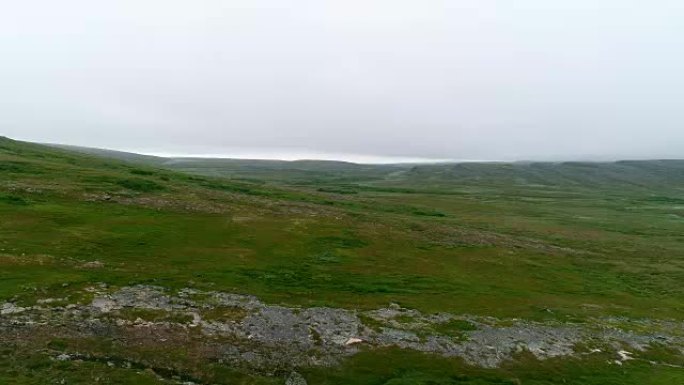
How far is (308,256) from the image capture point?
66.9 metres

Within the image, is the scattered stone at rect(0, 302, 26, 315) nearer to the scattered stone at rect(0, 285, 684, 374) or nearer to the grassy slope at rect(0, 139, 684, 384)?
the scattered stone at rect(0, 285, 684, 374)

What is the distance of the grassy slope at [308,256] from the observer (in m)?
49.5

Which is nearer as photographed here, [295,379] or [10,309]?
[295,379]

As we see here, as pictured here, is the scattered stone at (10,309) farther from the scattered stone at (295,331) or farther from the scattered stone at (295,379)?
the scattered stone at (295,379)

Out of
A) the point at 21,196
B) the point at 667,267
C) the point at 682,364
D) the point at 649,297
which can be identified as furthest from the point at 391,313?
the point at 667,267

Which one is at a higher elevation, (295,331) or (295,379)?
(295,331)

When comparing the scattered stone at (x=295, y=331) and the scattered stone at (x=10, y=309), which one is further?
the scattered stone at (x=10, y=309)

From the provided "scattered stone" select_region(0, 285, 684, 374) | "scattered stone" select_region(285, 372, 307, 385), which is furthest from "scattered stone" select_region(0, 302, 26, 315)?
"scattered stone" select_region(285, 372, 307, 385)

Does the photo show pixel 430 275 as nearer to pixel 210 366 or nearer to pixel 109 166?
pixel 210 366

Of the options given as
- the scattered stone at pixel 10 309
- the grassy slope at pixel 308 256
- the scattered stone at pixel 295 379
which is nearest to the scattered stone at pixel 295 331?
the scattered stone at pixel 10 309

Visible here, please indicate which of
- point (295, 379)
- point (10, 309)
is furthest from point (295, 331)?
point (10, 309)

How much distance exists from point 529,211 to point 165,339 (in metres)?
151

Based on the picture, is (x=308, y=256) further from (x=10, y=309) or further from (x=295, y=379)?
(x=10, y=309)

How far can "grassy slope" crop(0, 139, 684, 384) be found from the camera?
49.5 meters
